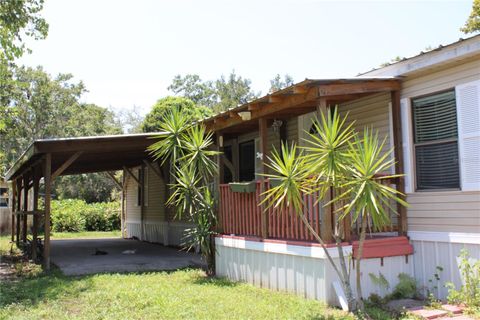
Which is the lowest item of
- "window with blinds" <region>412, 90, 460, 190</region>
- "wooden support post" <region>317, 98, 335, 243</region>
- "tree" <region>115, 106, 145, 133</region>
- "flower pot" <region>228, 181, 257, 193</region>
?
"wooden support post" <region>317, 98, 335, 243</region>

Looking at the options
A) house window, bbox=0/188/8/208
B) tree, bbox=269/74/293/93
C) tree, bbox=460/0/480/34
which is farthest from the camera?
tree, bbox=269/74/293/93

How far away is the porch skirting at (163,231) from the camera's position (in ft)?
46.6

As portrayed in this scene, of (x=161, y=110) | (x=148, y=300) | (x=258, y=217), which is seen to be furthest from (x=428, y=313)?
(x=161, y=110)

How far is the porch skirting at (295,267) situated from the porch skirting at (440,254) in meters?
0.19

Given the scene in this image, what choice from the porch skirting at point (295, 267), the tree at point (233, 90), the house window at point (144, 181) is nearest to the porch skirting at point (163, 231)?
the house window at point (144, 181)

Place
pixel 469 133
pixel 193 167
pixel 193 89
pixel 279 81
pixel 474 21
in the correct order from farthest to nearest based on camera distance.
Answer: pixel 279 81
pixel 193 89
pixel 474 21
pixel 193 167
pixel 469 133

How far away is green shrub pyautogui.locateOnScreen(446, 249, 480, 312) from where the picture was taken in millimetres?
5554

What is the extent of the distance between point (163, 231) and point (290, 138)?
7696 millimetres

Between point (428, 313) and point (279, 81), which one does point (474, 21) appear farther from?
point (279, 81)

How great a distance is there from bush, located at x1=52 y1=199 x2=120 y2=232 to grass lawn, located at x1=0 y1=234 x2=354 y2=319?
623 inches

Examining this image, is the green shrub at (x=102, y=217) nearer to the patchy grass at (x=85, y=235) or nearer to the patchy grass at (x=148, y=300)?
the patchy grass at (x=85, y=235)

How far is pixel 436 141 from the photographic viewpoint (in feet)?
20.7

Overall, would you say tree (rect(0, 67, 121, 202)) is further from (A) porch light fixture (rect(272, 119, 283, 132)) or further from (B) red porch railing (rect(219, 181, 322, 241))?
(B) red porch railing (rect(219, 181, 322, 241))

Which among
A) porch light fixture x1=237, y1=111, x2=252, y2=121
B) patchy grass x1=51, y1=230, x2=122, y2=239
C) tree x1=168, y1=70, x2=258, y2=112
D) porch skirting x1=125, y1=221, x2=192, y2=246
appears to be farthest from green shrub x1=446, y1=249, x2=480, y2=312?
tree x1=168, y1=70, x2=258, y2=112
